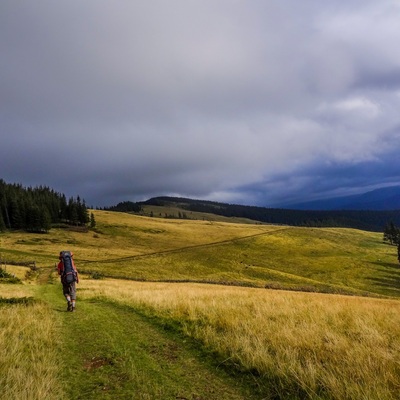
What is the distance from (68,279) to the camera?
16.0 m

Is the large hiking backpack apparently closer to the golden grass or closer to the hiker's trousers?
the hiker's trousers

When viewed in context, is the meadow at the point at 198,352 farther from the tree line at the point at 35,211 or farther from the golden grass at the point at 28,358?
the tree line at the point at 35,211

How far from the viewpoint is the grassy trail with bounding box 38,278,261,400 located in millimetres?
6129

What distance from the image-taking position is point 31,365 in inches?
279

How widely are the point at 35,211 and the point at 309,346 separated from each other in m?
133

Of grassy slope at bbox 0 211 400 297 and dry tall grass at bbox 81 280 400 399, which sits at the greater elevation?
dry tall grass at bbox 81 280 400 399

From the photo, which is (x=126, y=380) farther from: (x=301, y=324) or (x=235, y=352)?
(x=301, y=324)

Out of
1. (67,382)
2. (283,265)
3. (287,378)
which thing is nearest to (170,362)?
(67,382)

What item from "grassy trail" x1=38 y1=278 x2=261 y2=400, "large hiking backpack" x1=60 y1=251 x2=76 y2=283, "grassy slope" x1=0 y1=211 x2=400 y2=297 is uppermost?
"large hiking backpack" x1=60 y1=251 x2=76 y2=283

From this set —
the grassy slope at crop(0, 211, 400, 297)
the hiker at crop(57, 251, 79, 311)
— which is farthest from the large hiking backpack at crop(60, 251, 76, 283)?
the grassy slope at crop(0, 211, 400, 297)

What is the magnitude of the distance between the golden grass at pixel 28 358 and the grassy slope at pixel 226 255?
47.2 m

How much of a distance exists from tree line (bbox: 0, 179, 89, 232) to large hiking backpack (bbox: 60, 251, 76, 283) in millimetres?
118359

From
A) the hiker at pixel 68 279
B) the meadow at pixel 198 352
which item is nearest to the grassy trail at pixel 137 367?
the meadow at pixel 198 352

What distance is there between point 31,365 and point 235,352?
4.63 m
